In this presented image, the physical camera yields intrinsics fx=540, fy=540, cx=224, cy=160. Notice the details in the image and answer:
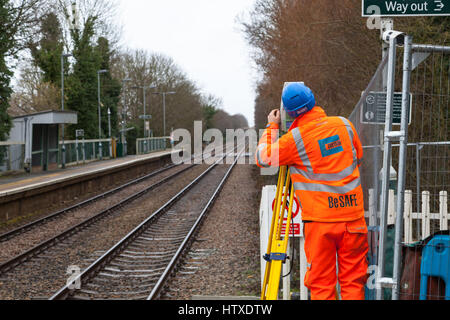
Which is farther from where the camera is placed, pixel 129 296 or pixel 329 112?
pixel 329 112

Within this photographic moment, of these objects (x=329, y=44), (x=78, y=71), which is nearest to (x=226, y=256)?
(x=329, y=44)

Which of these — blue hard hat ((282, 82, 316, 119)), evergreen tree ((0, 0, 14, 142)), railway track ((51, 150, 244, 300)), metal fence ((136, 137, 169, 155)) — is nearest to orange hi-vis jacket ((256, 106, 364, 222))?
blue hard hat ((282, 82, 316, 119))

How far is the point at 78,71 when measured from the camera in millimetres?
40438

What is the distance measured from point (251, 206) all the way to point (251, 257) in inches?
290

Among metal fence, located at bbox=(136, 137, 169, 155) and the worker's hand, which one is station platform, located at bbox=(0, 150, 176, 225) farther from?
metal fence, located at bbox=(136, 137, 169, 155)

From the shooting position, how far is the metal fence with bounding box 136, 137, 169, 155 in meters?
47.5

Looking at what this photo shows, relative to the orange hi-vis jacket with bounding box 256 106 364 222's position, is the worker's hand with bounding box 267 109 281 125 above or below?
above

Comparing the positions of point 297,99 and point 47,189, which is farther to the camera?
point 47,189

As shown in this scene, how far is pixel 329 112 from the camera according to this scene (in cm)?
1698

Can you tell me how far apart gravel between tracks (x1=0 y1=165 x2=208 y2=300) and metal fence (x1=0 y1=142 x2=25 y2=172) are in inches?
317

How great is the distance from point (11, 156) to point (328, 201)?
21507mm

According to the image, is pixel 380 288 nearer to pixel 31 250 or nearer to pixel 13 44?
pixel 31 250

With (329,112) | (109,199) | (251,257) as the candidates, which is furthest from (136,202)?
(251,257)

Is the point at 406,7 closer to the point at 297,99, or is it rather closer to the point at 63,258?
the point at 297,99
